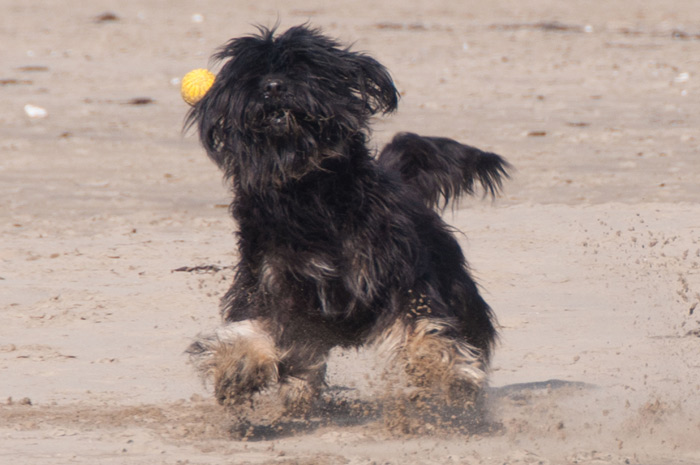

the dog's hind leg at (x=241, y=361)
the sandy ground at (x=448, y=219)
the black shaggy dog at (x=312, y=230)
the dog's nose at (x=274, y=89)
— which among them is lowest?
the sandy ground at (x=448, y=219)

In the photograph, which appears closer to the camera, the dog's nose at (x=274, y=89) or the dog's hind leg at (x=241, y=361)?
the dog's nose at (x=274, y=89)

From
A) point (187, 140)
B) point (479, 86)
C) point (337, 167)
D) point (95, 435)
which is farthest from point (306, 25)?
point (479, 86)

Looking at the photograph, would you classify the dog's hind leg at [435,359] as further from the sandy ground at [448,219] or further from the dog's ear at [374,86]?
the dog's ear at [374,86]

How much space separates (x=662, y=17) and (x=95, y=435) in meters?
15.7

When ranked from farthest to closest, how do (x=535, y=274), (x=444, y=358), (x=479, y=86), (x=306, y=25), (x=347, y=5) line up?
(x=347, y=5) → (x=479, y=86) → (x=535, y=274) → (x=306, y=25) → (x=444, y=358)

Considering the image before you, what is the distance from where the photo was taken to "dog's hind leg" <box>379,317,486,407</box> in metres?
3.85

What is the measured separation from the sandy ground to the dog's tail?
0.86 metres

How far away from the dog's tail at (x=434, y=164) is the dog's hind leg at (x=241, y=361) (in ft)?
3.20

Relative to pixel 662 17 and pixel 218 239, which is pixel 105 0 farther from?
pixel 218 239

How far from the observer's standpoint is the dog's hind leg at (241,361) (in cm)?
383

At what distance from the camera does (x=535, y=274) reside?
6180 mm

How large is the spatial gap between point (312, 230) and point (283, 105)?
457 millimetres

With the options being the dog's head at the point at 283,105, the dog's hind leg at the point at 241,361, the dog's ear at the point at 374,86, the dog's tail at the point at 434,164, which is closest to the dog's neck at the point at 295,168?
the dog's head at the point at 283,105

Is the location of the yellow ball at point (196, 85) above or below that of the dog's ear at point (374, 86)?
below
